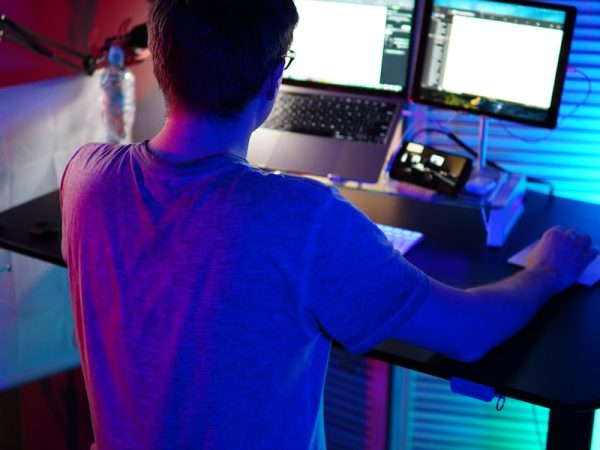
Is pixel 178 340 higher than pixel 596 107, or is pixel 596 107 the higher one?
pixel 596 107

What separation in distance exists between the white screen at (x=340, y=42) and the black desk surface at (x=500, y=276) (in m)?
0.30

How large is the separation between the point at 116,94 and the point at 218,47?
123cm

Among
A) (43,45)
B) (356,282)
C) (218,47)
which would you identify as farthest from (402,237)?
(43,45)

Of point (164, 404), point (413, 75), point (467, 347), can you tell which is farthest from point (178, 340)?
point (413, 75)

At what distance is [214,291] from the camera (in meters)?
1.05

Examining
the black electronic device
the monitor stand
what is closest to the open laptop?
the black electronic device

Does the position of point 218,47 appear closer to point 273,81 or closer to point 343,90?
point 273,81

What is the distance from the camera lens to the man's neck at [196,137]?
3.62ft

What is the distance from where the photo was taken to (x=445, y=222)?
1994 mm

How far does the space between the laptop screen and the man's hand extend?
2.08ft

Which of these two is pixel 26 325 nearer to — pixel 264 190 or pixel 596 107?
pixel 264 190

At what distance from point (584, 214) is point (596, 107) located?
264mm

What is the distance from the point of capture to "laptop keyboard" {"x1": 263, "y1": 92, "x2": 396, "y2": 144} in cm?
210

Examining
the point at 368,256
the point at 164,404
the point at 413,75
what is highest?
the point at 413,75
